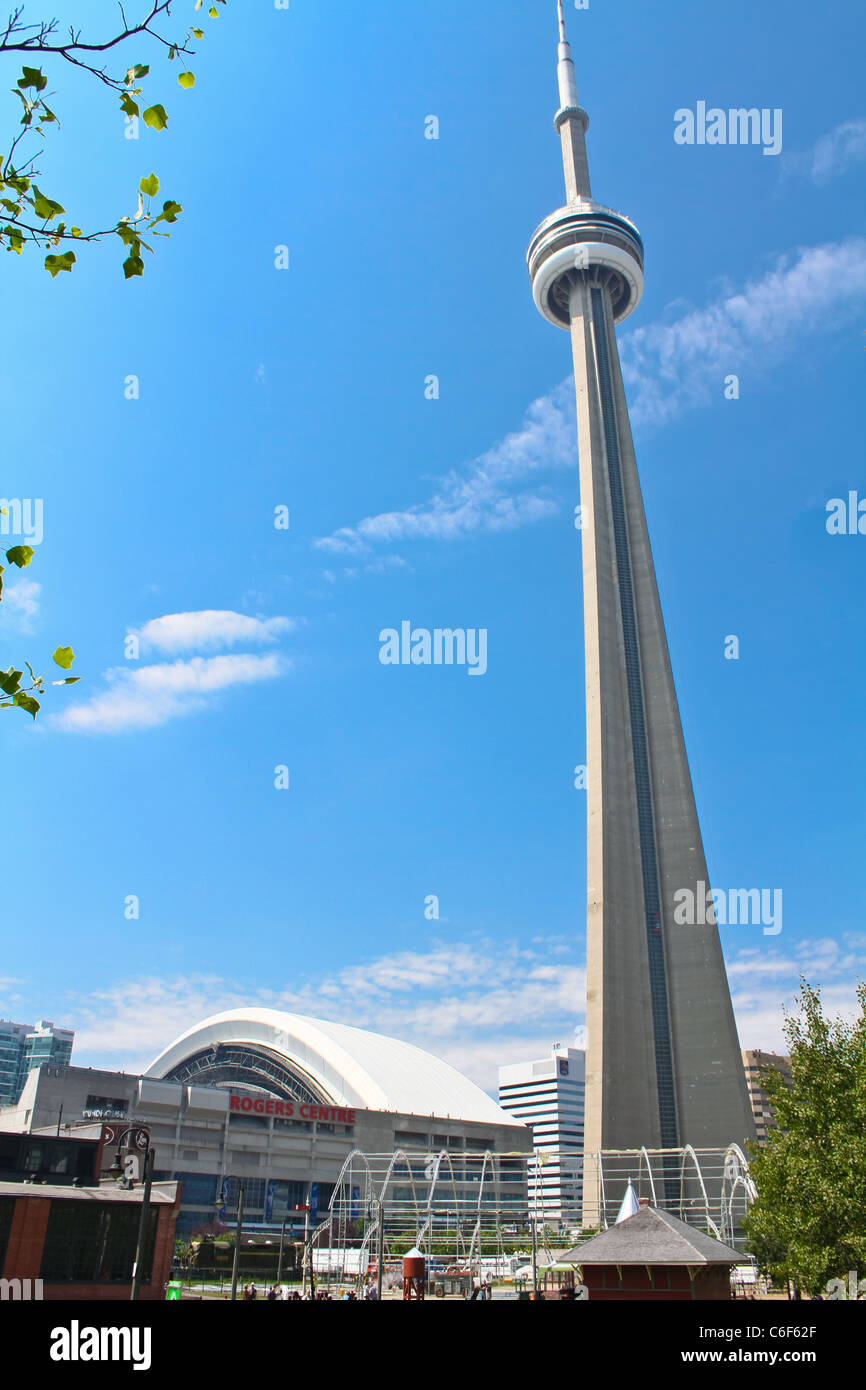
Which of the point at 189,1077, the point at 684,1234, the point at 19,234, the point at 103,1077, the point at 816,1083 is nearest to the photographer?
the point at 19,234

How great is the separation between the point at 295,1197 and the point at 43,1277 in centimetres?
5228

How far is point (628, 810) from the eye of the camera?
256 ft

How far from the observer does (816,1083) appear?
2914 cm

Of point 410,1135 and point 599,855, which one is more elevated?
point 599,855

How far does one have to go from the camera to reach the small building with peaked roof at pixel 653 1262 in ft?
71.0

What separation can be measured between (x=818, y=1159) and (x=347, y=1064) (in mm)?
66481

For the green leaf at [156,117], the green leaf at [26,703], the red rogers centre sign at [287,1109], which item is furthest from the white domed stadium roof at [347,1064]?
the green leaf at [156,117]

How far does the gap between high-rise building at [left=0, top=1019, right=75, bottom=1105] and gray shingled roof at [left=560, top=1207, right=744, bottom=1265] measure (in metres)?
193

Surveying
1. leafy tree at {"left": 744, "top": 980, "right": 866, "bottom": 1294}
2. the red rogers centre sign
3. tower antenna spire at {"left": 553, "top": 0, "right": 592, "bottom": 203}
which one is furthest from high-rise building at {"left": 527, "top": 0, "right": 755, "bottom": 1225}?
leafy tree at {"left": 744, "top": 980, "right": 866, "bottom": 1294}

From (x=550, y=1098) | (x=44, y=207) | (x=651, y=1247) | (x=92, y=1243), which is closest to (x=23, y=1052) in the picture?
(x=550, y=1098)

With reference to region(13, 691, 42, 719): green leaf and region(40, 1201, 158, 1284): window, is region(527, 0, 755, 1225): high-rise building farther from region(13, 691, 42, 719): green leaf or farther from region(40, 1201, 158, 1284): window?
region(13, 691, 42, 719): green leaf

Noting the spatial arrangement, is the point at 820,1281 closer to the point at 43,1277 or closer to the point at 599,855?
the point at 43,1277
